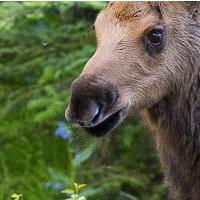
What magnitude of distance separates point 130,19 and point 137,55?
0.50 ft

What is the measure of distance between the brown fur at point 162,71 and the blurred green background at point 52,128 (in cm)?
164

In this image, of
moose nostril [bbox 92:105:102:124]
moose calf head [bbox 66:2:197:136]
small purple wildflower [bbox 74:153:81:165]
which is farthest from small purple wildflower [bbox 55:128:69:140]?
moose nostril [bbox 92:105:102:124]

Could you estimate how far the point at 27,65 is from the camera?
7500mm

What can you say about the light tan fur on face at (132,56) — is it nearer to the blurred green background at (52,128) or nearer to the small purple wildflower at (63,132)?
the blurred green background at (52,128)

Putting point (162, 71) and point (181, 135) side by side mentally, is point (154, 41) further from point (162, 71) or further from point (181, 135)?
point (181, 135)

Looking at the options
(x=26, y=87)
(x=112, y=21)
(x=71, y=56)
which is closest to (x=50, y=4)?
(x=71, y=56)

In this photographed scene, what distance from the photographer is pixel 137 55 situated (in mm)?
4793

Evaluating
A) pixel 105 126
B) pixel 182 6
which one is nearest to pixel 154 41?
pixel 182 6

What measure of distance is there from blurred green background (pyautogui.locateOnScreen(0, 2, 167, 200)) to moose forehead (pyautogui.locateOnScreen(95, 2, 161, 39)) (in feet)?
6.07

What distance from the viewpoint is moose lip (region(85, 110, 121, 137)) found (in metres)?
4.57

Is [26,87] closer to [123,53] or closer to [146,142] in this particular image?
[146,142]

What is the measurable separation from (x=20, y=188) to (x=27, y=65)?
2.64 feet

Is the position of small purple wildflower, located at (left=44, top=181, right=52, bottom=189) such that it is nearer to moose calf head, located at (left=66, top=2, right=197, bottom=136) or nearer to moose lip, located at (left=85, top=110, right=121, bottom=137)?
moose calf head, located at (left=66, top=2, right=197, bottom=136)

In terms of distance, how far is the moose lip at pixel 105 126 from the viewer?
4574mm
